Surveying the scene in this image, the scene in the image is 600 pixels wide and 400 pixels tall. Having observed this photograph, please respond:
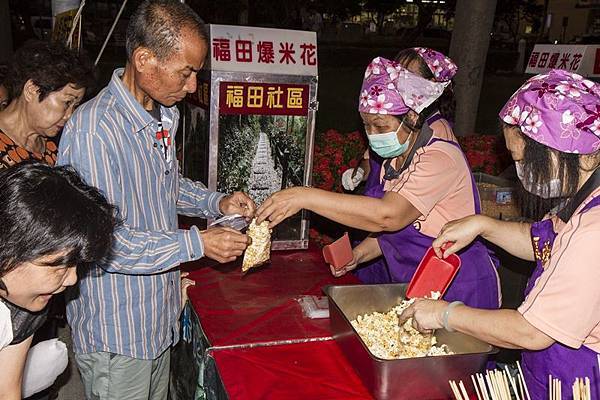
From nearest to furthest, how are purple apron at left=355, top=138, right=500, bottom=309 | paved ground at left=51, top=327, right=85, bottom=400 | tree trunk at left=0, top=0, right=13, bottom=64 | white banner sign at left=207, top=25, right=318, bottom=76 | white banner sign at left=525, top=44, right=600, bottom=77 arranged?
purple apron at left=355, top=138, right=500, bottom=309 < white banner sign at left=207, top=25, right=318, bottom=76 < paved ground at left=51, top=327, right=85, bottom=400 < white banner sign at left=525, top=44, right=600, bottom=77 < tree trunk at left=0, top=0, right=13, bottom=64

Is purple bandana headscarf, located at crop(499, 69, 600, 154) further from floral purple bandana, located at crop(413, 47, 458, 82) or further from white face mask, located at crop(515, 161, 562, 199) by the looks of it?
floral purple bandana, located at crop(413, 47, 458, 82)

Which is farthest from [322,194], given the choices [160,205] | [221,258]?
[160,205]

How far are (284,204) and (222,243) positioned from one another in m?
0.31

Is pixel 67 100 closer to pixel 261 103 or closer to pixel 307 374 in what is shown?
pixel 261 103

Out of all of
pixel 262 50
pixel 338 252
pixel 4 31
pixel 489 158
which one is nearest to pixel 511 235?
pixel 338 252

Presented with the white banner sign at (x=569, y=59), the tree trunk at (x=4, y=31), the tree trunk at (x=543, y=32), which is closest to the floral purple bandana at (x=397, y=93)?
the white banner sign at (x=569, y=59)

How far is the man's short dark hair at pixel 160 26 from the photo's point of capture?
1.85 meters

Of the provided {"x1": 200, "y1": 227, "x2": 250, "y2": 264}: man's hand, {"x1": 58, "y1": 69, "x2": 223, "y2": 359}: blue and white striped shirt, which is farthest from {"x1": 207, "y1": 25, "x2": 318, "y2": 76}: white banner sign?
{"x1": 200, "y1": 227, "x2": 250, "y2": 264}: man's hand

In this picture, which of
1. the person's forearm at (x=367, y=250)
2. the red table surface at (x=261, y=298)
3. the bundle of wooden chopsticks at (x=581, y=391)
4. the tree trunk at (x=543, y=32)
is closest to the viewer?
the bundle of wooden chopsticks at (x=581, y=391)

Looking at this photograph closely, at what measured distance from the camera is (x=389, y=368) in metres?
1.52

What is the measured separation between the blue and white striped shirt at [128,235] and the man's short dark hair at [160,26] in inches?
7.2

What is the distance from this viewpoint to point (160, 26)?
1.85 metres

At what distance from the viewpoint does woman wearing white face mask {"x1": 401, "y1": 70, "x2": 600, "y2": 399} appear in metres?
1.36

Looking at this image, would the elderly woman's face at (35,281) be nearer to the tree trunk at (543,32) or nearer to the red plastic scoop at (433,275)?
the red plastic scoop at (433,275)
